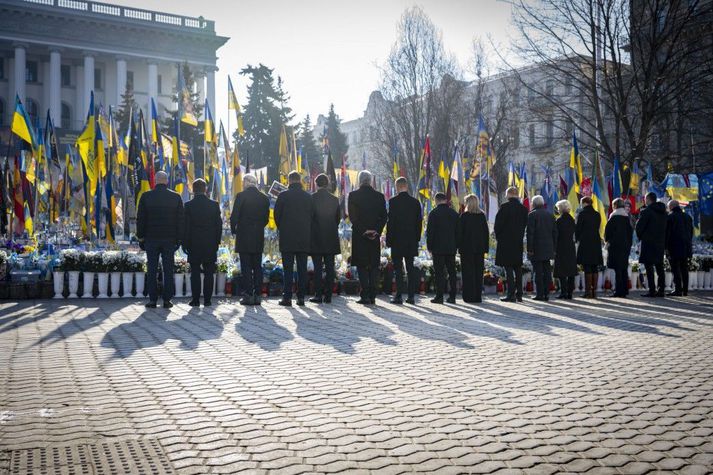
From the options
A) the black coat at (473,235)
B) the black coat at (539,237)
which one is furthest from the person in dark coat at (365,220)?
the black coat at (539,237)

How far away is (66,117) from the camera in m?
67.7

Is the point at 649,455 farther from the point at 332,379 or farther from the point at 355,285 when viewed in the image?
the point at 355,285

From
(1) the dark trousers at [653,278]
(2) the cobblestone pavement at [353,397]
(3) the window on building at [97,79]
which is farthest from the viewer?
(3) the window on building at [97,79]

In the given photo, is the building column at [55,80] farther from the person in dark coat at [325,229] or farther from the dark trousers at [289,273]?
the dark trousers at [289,273]

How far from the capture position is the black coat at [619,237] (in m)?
13.8

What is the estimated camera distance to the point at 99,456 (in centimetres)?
381

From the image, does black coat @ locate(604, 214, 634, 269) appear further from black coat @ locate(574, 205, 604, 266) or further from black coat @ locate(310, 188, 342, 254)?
black coat @ locate(310, 188, 342, 254)

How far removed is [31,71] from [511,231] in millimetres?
66683

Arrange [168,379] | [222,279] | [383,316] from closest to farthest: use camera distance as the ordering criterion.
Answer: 1. [168,379]
2. [383,316]
3. [222,279]

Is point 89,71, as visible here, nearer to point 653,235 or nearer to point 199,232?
point 199,232

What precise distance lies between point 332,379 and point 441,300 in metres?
6.87

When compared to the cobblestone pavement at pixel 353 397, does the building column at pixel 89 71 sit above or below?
above

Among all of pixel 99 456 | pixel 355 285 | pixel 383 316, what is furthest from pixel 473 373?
pixel 355 285

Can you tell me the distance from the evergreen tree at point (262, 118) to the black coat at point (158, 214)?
50.7 meters
